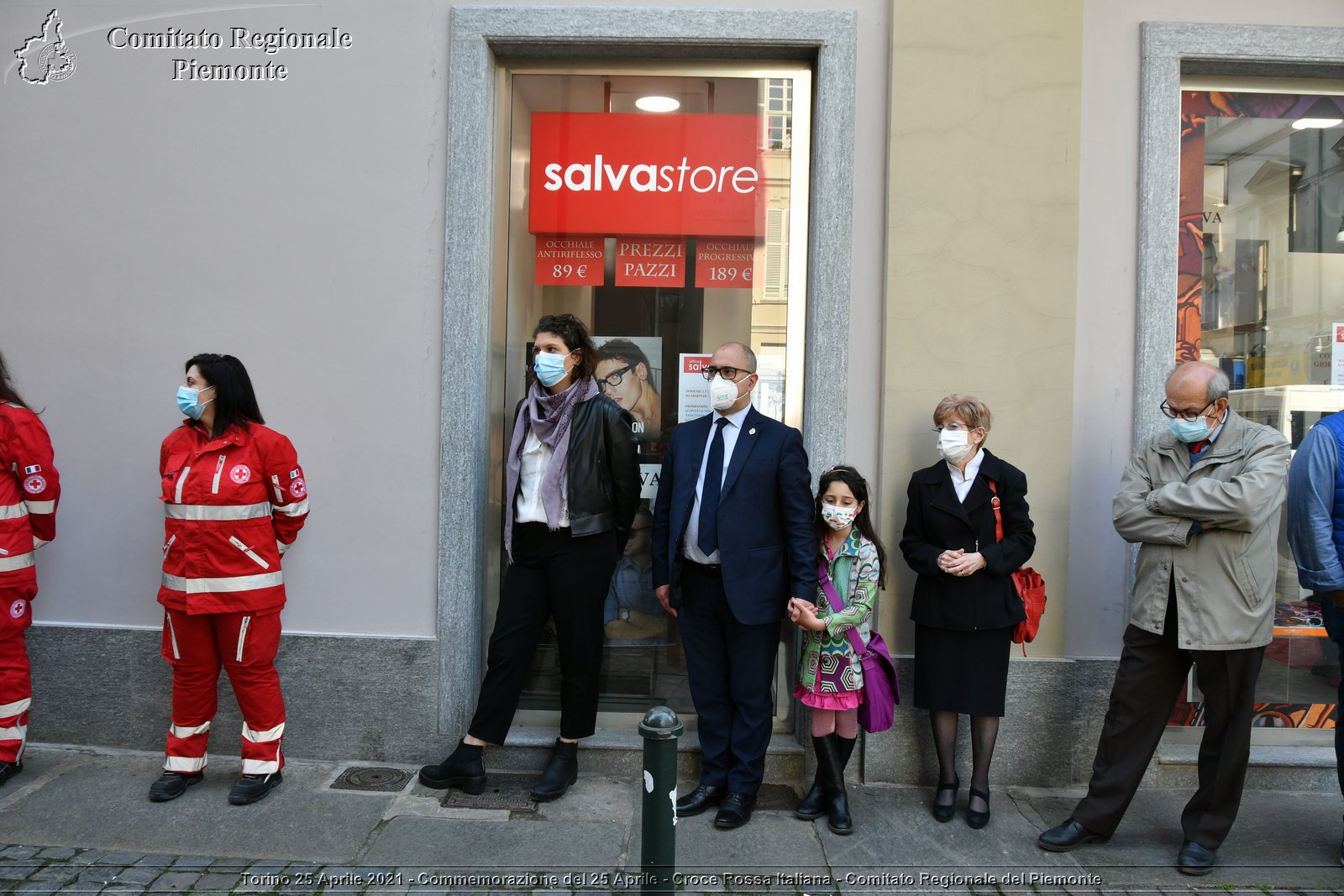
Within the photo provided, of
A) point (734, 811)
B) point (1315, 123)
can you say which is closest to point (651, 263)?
point (734, 811)

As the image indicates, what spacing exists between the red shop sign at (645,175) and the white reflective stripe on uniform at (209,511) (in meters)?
→ 2.11

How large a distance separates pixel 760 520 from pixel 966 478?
3.16ft

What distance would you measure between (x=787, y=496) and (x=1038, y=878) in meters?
1.85

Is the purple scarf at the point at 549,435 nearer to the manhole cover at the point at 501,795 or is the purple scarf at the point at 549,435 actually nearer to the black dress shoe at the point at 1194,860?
the manhole cover at the point at 501,795

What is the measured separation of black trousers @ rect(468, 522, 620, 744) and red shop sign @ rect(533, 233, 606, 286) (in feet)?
4.69

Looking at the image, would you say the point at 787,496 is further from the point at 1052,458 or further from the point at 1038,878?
the point at 1038,878

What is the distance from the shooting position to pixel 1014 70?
183 inches

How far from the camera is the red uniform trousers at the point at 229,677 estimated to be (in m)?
4.29

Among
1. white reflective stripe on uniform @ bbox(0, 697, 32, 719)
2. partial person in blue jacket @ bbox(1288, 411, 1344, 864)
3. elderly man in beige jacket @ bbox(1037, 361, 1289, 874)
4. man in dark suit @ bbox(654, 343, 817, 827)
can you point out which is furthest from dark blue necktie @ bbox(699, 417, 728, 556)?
white reflective stripe on uniform @ bbox(0, 697, 32, 719)

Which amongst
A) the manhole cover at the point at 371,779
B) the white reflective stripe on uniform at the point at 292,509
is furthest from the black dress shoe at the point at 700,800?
the white reflective stripe on uniform at the point at 292,509

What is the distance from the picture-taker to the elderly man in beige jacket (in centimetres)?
373

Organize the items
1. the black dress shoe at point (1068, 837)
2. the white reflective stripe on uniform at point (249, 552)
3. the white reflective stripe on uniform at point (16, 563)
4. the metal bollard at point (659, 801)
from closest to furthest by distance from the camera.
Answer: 1. the metal bollard at point (659, 801)
2. the black dress shoe at point (1068, 837)
3. the white reflective stripe on uniform at point (249, 552)
4. the white reflective stripe on uniform at point (16, 563)

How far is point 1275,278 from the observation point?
502 cm

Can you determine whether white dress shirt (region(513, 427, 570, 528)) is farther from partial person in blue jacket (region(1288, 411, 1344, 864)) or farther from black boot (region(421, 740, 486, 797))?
partial person in blue jacket (region(1288, 411, 1344, 864))
